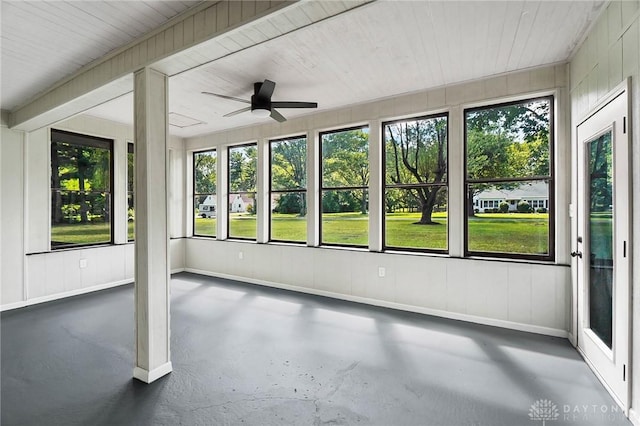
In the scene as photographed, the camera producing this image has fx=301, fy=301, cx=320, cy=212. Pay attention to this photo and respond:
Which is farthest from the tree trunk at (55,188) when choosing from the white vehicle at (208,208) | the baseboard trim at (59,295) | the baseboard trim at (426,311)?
the baseboard trim at (426,311)

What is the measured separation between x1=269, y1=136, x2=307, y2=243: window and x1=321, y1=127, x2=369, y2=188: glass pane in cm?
41

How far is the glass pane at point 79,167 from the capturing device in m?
4.84

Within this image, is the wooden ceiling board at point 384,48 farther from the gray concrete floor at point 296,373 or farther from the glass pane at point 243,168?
the gray concrete floor at point 296,373

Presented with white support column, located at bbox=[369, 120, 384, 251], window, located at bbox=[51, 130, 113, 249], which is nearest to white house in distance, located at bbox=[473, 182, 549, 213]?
white support column, located at bbox=[369, 120, 384, 251]

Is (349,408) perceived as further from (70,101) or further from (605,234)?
(70,101)

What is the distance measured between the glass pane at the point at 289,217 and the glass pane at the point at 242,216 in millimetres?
507

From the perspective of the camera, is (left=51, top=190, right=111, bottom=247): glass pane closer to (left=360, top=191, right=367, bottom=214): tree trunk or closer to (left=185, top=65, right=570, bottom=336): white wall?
(left=185, top=65, right=570, bottom=336): white wall

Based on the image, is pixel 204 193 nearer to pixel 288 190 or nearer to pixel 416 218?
pixel 288 190

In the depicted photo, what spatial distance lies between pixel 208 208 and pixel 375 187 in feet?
12.7

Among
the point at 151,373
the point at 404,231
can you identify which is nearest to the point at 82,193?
the point at 151,373

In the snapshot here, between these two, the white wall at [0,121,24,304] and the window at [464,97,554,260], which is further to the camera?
the white wall at [0,121,24,304]

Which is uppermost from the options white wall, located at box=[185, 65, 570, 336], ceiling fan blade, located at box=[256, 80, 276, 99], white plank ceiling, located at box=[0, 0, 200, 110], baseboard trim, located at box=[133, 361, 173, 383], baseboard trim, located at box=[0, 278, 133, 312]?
white plank ceiling, located at box=[0, 0, 200, 110]

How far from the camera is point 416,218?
4.24 meters

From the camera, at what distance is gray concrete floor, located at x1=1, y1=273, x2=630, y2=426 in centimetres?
206
